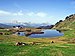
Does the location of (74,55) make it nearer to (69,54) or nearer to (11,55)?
(69,54)

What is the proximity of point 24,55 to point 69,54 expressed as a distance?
1213cm

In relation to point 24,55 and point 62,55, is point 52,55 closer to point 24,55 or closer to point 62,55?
point 62,55

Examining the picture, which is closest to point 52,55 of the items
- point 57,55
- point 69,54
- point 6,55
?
point 57,55

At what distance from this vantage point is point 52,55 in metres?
46.9

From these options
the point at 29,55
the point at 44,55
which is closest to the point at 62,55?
the point at 44,55

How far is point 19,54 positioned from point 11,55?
220 centimetres

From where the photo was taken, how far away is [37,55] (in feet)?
151

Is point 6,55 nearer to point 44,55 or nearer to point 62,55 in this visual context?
point 44,55

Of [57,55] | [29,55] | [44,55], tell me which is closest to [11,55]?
[29,55]

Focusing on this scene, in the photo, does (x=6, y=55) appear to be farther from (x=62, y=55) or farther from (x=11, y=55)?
(x=62, y=55)

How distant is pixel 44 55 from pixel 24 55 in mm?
5195

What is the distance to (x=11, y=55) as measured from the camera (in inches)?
1794

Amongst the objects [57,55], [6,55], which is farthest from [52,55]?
[6,55]

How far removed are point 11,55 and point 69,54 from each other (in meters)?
15.5
